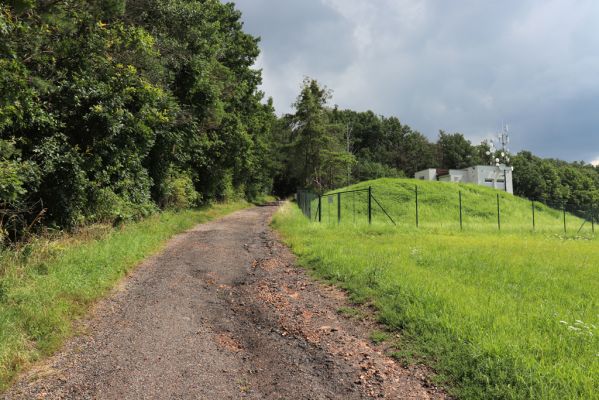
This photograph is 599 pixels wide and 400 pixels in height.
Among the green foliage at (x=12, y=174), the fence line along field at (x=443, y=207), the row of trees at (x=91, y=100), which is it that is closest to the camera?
the green foliage at (x=12, y=174)

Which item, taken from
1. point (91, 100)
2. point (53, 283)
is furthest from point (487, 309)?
point (91, 100)

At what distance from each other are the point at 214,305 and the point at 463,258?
250 inches

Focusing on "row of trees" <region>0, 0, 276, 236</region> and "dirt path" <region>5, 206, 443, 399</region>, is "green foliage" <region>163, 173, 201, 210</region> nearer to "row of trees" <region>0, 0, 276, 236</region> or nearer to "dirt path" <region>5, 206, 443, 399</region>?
"row of trees" <region>0, 0, 276, 236</region>

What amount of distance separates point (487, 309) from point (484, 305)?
0.24 metres

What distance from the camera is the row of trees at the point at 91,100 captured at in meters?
7.89

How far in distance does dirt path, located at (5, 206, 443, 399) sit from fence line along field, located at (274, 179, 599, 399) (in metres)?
0.49

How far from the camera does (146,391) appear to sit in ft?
13.7

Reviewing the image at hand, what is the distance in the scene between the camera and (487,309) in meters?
5.72

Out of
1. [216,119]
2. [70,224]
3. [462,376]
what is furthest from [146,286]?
[216,119]

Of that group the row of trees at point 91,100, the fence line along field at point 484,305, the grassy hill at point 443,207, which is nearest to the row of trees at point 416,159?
the grassy hill at point 443,207

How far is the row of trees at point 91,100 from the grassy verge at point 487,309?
19.7 ft

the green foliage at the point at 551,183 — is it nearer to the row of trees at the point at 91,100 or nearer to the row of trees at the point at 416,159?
the row of trees at the point at 416,159

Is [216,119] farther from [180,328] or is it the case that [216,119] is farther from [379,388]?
[379,388]

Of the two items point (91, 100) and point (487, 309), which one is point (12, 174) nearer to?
point (91, 100)
